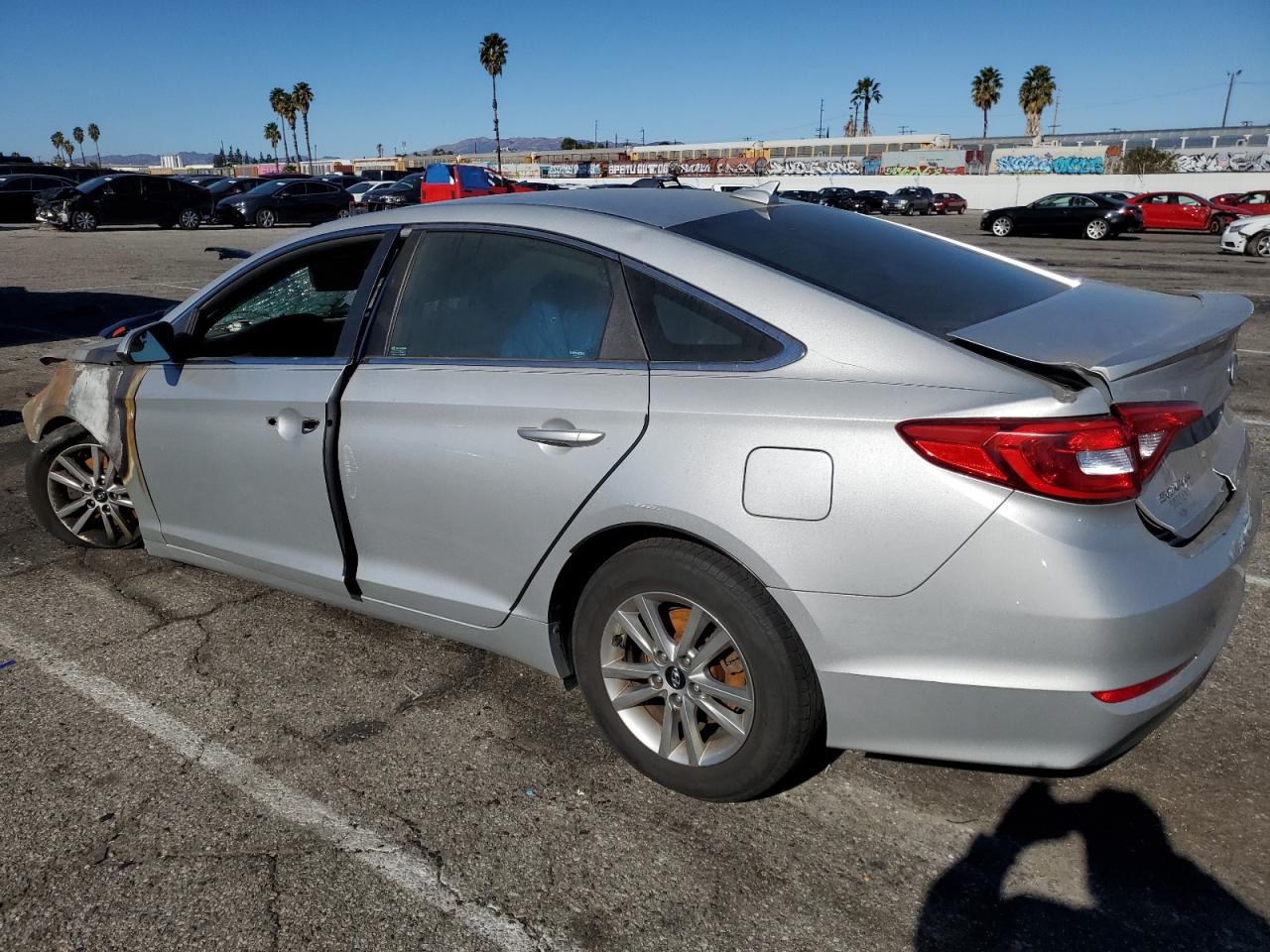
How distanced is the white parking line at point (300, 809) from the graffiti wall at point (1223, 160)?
56.6m

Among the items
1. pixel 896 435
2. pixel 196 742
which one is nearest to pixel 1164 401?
pixel 896 435

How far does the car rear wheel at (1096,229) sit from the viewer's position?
2800 cm

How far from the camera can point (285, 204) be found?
101ft

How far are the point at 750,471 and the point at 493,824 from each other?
1.20 metres

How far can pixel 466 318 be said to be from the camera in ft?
10.0

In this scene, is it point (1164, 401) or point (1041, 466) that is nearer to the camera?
point (1041, 466)

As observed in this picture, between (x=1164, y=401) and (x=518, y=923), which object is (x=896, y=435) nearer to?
(x=1164, y=401)

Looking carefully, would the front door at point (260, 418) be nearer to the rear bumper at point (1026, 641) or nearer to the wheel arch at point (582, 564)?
the wheel arch at point (582, 564)

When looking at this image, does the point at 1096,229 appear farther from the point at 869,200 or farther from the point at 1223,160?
the point at 1223,160

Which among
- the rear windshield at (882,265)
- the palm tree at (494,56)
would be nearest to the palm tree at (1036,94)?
the palm tree at (494,56)

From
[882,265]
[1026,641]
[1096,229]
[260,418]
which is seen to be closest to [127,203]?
[1096,229]

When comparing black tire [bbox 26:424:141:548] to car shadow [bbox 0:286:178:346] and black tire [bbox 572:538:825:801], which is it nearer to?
black tire [bbox 572:538:825:801]

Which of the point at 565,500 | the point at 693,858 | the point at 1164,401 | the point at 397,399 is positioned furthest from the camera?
the point at 397,399

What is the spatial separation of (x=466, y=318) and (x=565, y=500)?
78 cm
